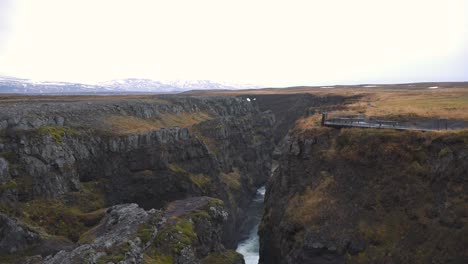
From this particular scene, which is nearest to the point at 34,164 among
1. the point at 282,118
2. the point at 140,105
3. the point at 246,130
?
the point at 140,105

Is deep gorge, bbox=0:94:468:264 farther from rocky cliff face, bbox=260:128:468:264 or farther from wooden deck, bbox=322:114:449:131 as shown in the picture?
wooden deck, bbox=322:114:449:131

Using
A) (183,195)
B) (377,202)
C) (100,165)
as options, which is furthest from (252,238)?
(377,202)

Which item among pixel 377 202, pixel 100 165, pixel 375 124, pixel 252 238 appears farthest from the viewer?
pixel 252 238

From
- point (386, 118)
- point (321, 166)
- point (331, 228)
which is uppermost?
point (386, 118)

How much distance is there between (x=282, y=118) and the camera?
159m

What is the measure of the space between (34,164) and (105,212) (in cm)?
1103

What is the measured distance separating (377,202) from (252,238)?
3618 centimetres

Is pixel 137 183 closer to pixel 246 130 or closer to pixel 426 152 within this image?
pixel 426 152

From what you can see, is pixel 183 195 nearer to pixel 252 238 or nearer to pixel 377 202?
pixel 252 238

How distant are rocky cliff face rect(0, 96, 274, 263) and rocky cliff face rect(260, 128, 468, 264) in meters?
11.6

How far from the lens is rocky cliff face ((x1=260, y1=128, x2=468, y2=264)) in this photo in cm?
4184

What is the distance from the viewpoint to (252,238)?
7925 cm

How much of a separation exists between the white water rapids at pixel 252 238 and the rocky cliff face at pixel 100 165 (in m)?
2.19

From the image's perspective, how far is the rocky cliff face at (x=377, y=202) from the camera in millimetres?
41844
